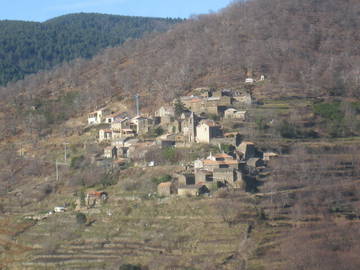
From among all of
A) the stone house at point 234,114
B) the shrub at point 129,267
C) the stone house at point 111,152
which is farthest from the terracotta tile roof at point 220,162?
the shrub at point 129,267

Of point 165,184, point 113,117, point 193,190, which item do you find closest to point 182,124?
point 165,184

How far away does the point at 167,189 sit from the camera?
36.0 meters

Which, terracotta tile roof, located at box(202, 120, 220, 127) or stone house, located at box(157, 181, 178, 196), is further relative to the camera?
terracotta tile roof, located at box(202, 120, 220, 127)

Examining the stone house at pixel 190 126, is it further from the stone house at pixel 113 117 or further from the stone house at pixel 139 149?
the stone house at pixel 113 117

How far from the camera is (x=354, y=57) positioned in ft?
202

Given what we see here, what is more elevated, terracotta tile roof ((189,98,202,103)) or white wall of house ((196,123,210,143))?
terracotta tile roof ((189,98,202,103))

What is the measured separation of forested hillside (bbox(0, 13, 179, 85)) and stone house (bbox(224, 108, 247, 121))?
56440 millimetres

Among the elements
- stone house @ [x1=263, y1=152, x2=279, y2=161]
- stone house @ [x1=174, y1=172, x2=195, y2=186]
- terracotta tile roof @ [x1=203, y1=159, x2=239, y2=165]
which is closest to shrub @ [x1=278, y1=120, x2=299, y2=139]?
stone house @ [x1=263, y1=152, x2=279, y2=161]

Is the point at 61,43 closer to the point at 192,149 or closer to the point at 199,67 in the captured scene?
the point at 199,67

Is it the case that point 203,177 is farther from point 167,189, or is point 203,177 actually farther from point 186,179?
point 167,189

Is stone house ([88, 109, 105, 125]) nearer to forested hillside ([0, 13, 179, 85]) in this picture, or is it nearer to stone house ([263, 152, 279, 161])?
stone house ([263, 152, 279, 161])

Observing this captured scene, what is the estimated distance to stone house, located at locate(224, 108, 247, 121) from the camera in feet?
149

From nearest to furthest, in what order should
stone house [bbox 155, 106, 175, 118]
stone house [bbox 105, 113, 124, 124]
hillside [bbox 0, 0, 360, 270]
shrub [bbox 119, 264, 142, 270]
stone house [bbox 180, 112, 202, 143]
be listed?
shrub [bbox 119, 264, 142, 270] → hillside [bbox 0, 0, 360, 270] → stone house [bbox 180, 112, 202, 143] → stone house [bbox 155, 106, 175, 118] → stone house [bbox 105, 113, 124, 124]

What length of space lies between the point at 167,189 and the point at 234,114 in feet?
38.3
